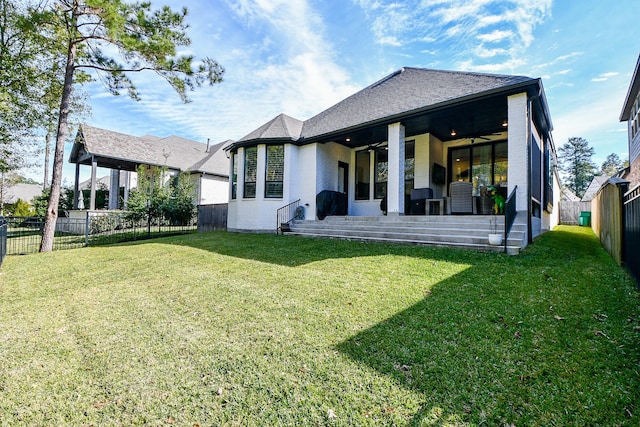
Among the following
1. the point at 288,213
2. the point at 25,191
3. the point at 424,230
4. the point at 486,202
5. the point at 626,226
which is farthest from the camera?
the point at 25,191

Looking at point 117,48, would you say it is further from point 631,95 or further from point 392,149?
point 631,95

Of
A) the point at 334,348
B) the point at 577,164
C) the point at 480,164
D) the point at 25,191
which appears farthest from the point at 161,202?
the point at 577,164

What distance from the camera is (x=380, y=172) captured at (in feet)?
41.1

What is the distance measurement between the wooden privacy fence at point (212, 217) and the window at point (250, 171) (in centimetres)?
230

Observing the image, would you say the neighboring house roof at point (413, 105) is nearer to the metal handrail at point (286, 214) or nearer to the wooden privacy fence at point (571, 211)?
the metal handrail at point (286, 214)

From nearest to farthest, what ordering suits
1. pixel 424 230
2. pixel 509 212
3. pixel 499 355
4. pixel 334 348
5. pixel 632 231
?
pixel 499 355, pixel 334 348, pixel 632 231, pixel 509 212, pixel 424 230

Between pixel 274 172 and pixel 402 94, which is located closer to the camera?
pixel 402 94

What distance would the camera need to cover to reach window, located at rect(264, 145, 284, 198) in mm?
11805

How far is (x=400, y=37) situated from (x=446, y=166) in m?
5.22

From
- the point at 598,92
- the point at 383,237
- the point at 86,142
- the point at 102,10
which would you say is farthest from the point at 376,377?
the point at 598,92

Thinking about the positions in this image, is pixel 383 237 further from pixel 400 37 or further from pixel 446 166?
pixel 400 37

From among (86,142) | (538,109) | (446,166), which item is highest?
(86,142)

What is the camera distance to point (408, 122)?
9.47 metres

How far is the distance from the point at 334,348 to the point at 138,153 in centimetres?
1975
